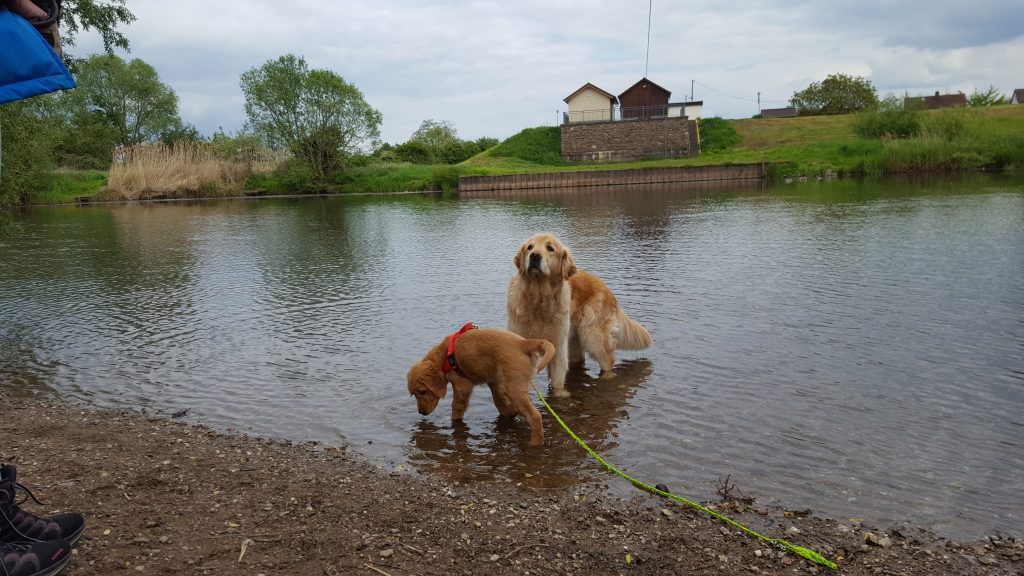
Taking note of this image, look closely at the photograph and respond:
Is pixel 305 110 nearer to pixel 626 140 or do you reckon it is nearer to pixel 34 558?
pixel 626 140

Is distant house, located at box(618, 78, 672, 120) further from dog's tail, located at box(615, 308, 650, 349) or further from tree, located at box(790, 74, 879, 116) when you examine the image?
dog's tail, located at box(615, 308, 650, 349)

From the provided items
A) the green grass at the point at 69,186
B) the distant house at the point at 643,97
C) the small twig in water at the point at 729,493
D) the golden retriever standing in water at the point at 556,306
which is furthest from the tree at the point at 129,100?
the small twig in water at the point at 729,493

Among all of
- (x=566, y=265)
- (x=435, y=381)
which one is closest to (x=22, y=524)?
(x=435, y=381)

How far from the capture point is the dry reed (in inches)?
2121

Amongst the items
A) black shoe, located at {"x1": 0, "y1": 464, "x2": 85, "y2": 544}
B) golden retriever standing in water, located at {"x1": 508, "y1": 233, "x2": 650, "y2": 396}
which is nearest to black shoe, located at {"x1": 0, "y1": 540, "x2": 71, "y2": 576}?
black shoe, located at {"x1": 0, "y1": 464, "x2": 85, "y2": 544}

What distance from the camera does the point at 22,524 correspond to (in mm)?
3738

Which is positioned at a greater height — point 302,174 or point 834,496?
point 302,174

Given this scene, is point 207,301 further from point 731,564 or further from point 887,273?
point 887,273

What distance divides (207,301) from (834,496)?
12.0 m

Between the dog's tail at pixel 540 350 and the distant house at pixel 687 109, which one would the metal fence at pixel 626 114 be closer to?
the distant house at pixel 687 109

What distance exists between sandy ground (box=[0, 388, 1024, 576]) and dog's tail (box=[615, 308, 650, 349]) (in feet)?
11.7

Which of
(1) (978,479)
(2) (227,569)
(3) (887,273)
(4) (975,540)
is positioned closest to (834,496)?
(4) (975,540)

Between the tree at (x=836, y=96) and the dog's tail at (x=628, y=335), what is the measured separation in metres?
96.4

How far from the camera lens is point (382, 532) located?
14.4 ft
